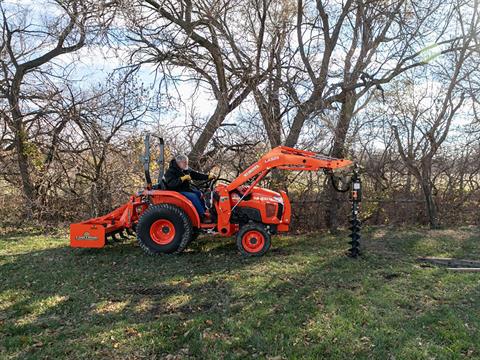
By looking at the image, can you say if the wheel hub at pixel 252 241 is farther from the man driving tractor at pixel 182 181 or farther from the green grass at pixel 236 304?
the man driving tractor at pixel 182 181

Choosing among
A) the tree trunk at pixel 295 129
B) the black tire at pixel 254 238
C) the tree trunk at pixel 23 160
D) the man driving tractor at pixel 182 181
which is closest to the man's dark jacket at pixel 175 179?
the man driving tractor at pixel 182 181

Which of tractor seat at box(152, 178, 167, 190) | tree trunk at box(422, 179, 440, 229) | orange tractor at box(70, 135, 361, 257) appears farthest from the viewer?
tree trunk at box(422, 179, 440, 229)

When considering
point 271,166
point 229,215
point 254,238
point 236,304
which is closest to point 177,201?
point 229,215

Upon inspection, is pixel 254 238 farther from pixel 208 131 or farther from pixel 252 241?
pixel 208 131

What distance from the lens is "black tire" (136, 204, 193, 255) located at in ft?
25.5

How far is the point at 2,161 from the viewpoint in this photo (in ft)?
40.2

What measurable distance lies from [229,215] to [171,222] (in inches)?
42.2

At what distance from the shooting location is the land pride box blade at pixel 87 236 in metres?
7.90

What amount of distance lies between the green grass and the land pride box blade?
26 cm

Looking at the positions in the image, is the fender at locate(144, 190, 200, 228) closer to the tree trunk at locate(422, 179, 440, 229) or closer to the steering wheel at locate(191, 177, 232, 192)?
the steering wheel at locate(191, 177, 232, 192)

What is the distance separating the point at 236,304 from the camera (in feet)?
17.7

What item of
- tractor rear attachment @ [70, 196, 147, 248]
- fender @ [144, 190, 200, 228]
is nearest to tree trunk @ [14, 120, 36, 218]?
tractor rear attachment @ [70, 196, 147, 248]

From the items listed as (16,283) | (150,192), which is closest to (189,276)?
(150,192)

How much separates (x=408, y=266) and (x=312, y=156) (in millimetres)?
2508
